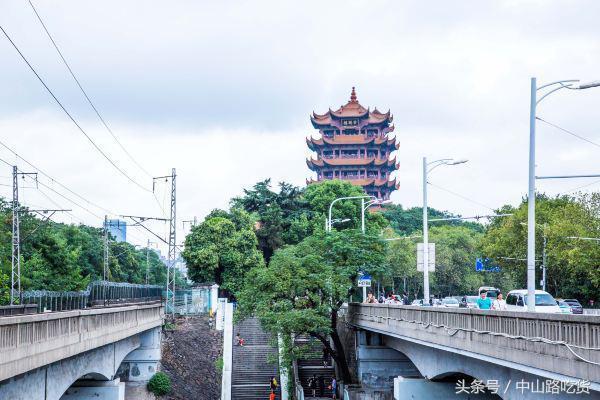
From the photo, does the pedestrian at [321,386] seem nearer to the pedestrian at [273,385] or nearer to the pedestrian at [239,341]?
the pedestrian at [273,385]

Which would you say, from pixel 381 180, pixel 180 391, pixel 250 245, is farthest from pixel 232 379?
pixel 381 180

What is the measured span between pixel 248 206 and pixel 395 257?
674 inches

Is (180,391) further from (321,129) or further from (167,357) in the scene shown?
(321,129)

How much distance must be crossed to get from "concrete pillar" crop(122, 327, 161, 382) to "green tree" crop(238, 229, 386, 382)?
8601 millimetres

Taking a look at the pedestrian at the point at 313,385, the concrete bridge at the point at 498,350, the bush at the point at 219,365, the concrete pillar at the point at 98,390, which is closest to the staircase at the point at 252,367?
the bush at the point at 219,365

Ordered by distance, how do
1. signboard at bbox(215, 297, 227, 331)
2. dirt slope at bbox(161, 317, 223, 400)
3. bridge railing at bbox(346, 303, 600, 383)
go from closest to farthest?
bridge railing at bbox(346, 303, 600, 383) < dirt slope at bbox(161, 317, 223, 400) < signboard at bbox(215, 297, 227, 331)

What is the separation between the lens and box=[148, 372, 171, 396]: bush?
48.1m

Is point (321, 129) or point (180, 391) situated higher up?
point (321, 129)

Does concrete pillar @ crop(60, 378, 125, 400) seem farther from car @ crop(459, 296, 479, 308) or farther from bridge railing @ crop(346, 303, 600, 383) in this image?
car @ crop(459, 296, 479, 308)

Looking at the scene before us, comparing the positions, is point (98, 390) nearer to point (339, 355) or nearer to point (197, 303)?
point (339, 355)

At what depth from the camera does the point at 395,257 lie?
86938 mm

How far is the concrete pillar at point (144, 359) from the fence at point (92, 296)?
2752 mm

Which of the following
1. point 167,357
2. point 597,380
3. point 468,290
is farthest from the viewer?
point 468,290

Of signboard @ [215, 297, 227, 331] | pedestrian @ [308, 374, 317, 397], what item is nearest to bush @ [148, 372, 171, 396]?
pedestrian @ [308, 374, 317, 397]
